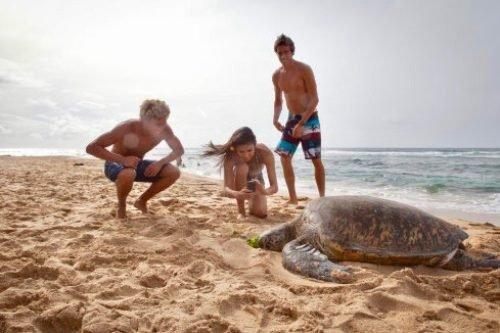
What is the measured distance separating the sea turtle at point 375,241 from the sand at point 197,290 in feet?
0.29

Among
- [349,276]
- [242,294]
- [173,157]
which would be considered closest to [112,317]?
[242,294]

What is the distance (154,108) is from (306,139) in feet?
6.63

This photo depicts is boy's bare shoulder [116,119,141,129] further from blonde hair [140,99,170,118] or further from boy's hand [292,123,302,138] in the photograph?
boy's hand [292,123,302,138]

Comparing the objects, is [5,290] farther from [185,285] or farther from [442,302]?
[442,302]

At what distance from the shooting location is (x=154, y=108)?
11.7ft

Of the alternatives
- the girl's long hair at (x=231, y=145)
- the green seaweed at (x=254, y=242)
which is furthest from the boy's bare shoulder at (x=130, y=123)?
the green seaweed at (x=254, y=242)

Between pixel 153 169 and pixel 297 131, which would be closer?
pixel 153 169

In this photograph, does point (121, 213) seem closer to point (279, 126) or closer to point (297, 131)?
point (297, 131)

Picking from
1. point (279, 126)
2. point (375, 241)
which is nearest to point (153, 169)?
point (279, 126)

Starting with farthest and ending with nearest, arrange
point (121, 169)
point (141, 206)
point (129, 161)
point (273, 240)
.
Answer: point (141, 206), point (121, 169), point (129, 161), point (273, 240)

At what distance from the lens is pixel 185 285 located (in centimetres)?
192

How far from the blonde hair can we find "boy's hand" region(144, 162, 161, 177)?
544mm

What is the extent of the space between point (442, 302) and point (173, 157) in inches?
119

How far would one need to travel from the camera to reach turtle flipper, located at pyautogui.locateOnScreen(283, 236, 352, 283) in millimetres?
2107
